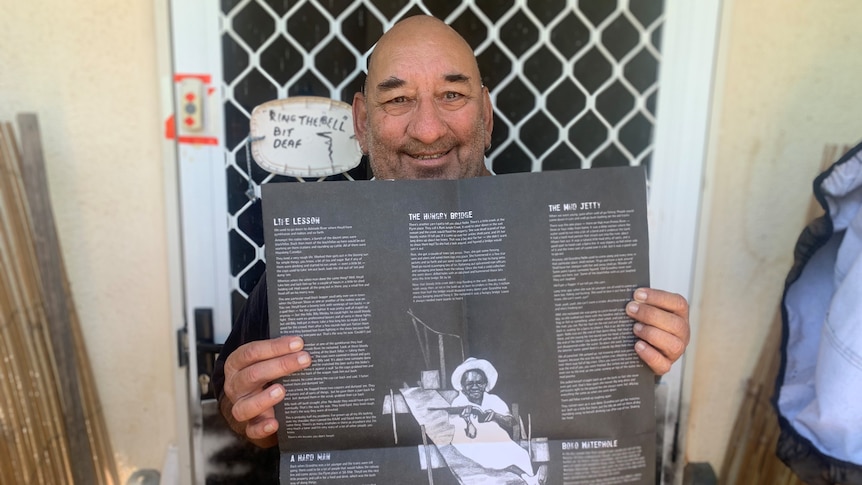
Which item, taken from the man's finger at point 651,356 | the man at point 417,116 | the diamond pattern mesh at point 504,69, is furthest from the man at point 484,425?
the diamond pattern mesh at point 504,69

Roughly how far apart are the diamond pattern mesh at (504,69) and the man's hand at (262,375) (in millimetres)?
720

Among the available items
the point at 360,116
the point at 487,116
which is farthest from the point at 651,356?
the point at 360,116

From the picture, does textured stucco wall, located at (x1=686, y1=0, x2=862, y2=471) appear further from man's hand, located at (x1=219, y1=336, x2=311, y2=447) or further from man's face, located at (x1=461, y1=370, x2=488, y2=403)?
man's hand, located at (x1=219, y1=336, x2=311, y2=447)

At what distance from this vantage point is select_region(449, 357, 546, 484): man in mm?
858

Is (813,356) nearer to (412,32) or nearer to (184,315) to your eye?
(412,32)

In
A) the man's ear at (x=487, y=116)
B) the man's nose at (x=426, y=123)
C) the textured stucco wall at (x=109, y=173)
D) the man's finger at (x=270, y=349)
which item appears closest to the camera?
the man's finger at (x=270, y=349)

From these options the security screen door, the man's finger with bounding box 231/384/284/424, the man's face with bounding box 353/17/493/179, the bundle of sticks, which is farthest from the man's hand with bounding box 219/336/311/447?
the bundle of sticks

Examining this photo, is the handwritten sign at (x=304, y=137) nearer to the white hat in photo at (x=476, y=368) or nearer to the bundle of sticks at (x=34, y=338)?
the bundle of sticks at (x=34, y=338)

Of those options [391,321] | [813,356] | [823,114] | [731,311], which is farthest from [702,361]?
[391,321]

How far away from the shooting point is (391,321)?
86 cm

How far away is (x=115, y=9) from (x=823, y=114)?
201 cm

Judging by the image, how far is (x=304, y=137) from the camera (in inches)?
60.2

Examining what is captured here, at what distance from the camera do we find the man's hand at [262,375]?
843 mm

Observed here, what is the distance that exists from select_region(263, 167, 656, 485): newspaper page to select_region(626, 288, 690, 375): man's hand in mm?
16
